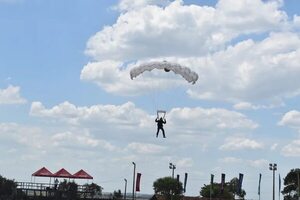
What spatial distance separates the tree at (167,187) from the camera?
100625 mm

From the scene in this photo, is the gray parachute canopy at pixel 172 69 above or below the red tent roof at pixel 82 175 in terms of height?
above

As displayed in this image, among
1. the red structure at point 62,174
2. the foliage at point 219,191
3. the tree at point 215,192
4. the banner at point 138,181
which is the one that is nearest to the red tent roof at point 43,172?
the red structure at point 62,174

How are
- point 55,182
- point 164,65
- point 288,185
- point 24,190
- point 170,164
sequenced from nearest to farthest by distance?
point 164,65, point 24,190, point 55,182, point 170,164, point 288,185

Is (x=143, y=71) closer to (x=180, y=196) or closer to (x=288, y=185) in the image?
(x=180, y=196)

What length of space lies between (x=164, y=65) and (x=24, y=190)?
33.2 metres

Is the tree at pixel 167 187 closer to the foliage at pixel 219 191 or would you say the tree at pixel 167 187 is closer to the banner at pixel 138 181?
the foliage at pixel 219 191

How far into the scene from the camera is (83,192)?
7150 cm

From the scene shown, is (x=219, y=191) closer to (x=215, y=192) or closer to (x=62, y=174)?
(x=215, y=192)

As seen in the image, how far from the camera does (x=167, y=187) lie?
10406 centimetres

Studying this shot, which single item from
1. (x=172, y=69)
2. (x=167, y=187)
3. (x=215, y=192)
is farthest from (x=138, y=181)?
(x=172, y=69)

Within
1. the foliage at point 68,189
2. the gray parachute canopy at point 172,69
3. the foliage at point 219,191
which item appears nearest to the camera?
Answer: the gray parachute canopy at point 172,69

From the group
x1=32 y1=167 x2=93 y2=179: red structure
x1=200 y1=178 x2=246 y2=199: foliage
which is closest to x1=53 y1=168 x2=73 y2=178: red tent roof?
x1=32 y1=167 x2=93 y2=179: red structure

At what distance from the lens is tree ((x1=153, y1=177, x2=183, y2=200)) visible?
10062 centimetres

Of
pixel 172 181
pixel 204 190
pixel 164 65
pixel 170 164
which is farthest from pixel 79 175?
pixel 204 190
